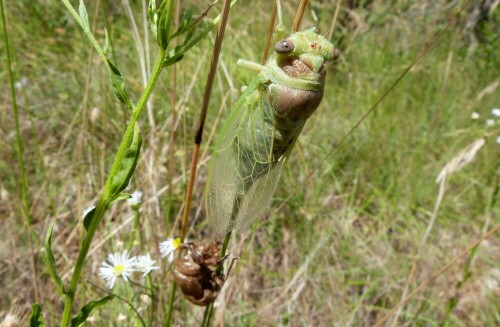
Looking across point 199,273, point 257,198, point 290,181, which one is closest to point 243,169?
point 257,198

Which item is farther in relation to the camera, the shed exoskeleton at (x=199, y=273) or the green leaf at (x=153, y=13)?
the shed exoskeleton at (x=199, y=273)

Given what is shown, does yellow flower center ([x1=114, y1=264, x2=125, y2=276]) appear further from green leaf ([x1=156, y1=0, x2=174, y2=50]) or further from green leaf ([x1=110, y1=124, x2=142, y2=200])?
green leaf ([x1=156, y1=0, x2=174, y2=50])

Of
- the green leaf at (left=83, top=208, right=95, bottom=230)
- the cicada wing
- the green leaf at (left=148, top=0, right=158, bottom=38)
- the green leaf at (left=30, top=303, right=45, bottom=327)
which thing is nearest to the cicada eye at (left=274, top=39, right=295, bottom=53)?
the green leaf at (left=148, top=0, right=158, bottom=38)

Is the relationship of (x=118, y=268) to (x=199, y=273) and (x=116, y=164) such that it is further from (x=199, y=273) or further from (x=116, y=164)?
(x=116, y=164)

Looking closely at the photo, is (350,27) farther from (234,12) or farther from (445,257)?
(445,257)

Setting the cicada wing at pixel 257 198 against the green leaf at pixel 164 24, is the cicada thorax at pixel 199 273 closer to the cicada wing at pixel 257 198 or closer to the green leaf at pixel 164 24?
the cicada wing at pixel 257 198

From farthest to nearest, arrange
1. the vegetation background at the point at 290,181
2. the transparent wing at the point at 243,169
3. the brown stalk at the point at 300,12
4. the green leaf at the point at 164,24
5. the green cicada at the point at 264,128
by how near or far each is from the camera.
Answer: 1. the vegetation background at the point at 290,181
2. the transparent wing at the point at 243,169
3. the green cicada at the point at 264,128
4. the brown stalk at the point at 300,12
5. the green leaf at the point at 164,24

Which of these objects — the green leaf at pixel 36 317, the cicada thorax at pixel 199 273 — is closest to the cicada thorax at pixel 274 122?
the cicada thorax at pixel 199 273

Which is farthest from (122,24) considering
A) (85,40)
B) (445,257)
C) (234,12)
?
(445,257)
